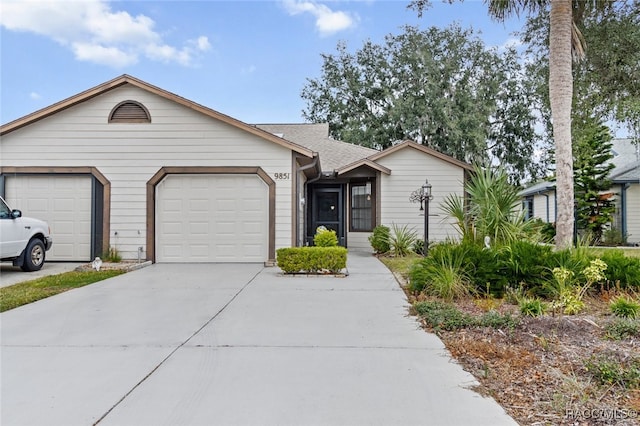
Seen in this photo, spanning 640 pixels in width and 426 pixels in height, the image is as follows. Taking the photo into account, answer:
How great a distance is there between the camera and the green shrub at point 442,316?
471cm

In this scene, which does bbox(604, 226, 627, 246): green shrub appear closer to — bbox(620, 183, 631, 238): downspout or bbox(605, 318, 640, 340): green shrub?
bbox(620, 183, 631, 238): downspout

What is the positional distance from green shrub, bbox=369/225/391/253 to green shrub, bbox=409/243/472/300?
5.87 metres

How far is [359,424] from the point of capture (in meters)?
2.57

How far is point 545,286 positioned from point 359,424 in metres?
4.64

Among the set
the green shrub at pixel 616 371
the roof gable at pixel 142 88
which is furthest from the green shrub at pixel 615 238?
the green shrub at pixel 616 371

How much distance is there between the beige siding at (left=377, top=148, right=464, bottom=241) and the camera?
13695mm

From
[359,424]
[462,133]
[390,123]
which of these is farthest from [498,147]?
[359,424]

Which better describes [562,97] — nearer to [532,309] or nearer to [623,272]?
[623,272]

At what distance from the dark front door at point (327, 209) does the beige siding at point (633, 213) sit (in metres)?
11.3

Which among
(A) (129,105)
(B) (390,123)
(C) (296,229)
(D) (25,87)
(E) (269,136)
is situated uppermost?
(B) (390,123)

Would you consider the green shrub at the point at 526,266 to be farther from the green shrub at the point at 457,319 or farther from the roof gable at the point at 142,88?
the roof gable at the point at 142,88

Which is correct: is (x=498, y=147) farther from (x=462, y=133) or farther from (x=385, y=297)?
(x=385, y=297)

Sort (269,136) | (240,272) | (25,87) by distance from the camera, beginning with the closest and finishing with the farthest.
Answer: (240,272)
(269,136)
(25,87)

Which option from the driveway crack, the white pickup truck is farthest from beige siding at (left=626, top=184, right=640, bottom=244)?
the white pickup truck
